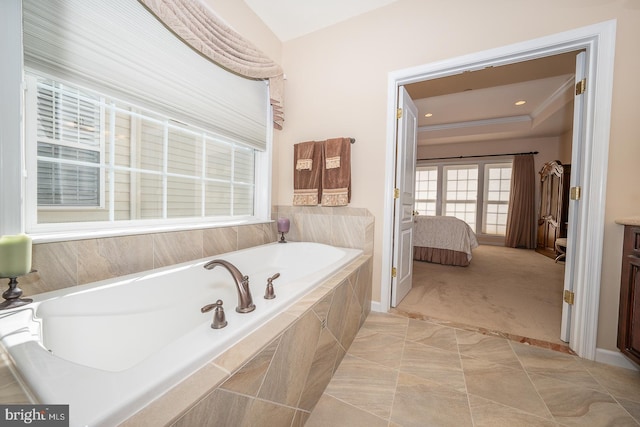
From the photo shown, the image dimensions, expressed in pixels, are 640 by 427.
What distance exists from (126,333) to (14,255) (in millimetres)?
520

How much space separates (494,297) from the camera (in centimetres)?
252

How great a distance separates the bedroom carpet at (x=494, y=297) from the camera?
1.96 m

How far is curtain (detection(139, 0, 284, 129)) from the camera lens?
1.46 metres

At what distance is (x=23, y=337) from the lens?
26.6 inches

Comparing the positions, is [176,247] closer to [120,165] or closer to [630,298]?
[120,165]

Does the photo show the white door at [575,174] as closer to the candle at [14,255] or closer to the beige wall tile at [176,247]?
the beige wall tile at [176,247]

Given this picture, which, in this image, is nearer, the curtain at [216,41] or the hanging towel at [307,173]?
the curtain at [216,41]

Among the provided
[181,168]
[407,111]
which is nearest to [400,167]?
[407,111]

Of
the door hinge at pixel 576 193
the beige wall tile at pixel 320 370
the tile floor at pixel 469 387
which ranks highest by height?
the door hinge at pixel 576 193

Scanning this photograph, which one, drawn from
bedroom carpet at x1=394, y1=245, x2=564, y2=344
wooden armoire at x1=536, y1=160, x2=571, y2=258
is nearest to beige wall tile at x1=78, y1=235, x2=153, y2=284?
bedroom carpet at x1=394, y1=245, x2=564, y2=344

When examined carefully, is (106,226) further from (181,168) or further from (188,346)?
(188,346)

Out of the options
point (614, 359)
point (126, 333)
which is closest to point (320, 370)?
point (126, 333)

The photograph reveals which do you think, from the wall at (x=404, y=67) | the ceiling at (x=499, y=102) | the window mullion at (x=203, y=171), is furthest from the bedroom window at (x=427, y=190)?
the window mullion at (x=203, y=171)

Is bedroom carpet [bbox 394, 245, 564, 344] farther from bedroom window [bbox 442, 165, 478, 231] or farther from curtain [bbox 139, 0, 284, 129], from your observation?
curtain [bbox 139, 0, 284, 129]
